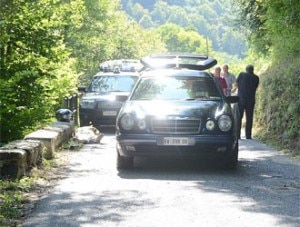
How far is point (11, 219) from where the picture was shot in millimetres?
6484

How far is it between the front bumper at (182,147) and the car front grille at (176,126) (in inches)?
4.9

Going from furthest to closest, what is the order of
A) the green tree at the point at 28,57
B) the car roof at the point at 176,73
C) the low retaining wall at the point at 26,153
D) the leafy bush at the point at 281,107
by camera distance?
1. the leafy bush at the point at 281,107
2. the green tree at the point at 28,57
3. the car roof at the point at 176,73
4. the low retaining wall at the point at 26,153

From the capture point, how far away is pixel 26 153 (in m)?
8.92

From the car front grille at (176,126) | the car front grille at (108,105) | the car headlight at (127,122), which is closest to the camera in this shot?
the car front grille at (176,126)

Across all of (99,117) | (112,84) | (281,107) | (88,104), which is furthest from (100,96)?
(281,107)

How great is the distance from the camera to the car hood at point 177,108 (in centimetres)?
977

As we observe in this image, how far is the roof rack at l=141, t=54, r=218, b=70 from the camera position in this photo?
13.0m

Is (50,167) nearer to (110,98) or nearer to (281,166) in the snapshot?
(281,166)

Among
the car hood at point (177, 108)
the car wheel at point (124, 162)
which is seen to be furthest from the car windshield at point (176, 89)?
the car wheel at point (124, 162)

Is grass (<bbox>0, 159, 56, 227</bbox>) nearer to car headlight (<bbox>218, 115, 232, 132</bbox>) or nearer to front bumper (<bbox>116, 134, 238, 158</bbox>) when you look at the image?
front bumper (<bbox>116, 134, 238, 158</bbox>)

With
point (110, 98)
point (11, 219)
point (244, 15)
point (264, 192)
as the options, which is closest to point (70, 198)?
point (11, 219)

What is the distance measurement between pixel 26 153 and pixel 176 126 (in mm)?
2339

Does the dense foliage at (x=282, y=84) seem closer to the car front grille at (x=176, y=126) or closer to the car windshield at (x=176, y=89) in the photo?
the car windshield at (x=176, y=89)

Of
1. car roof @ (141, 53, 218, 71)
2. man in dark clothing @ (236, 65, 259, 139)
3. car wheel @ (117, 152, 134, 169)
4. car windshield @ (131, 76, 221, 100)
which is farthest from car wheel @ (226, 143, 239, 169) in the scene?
man in dark clothing @ (236, 65, 259, 139)
